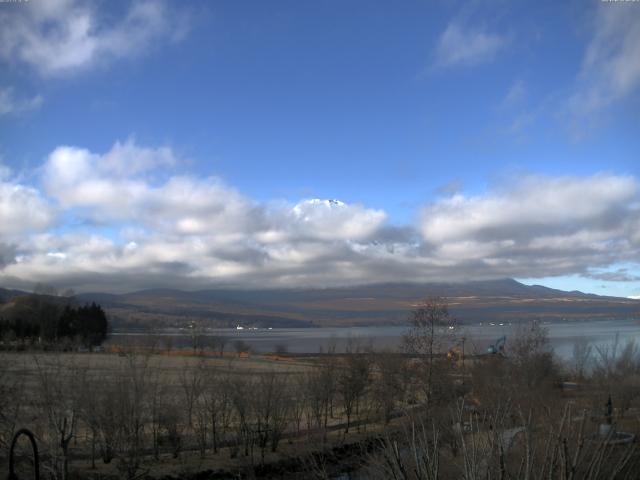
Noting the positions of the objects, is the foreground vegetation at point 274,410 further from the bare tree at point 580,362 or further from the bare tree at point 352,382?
the bare tree at point 580,362

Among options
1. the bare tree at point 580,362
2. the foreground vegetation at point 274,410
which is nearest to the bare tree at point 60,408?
the foreground vegetation at point 274,410

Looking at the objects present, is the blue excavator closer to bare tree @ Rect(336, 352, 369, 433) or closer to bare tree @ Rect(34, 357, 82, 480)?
bare tree @ Rect(336, 352, 369, 433)

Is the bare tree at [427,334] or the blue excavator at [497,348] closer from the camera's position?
the bare tree at [427,334]

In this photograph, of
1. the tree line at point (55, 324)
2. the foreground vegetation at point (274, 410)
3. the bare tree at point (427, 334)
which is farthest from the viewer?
the tree line at point (55, 324)

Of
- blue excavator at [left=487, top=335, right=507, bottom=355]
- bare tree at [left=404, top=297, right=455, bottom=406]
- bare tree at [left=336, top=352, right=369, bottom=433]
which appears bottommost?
bare tree at [left=336, top=352, right=369, bottom=433]

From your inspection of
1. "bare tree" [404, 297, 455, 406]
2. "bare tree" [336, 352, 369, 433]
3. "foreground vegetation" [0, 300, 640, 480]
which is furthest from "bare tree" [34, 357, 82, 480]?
"bare tree" [404, 297, 455, 406]

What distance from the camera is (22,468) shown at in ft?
80.5

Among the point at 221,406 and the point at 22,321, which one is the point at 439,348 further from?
the point at 22,321

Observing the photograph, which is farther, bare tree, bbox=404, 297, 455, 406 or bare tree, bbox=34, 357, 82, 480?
bare tree, bbox=404, 297, 455, 406

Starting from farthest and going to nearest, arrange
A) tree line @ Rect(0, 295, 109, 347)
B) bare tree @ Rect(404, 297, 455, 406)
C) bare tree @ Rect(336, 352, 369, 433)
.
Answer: tree line @ Rect(0, 295, 109, 347) → bare tree @ Rect(404, 297, 455, 406) → bare tree @ Rect(336, 352, 369, 433)

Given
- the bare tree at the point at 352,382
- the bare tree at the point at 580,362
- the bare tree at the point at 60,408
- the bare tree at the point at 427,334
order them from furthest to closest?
the bare tree at the point at 427,334 < the bare tree at the point at 352,382 < the bare tree at the point at 580,362 < the bare tree at the point at 60,408

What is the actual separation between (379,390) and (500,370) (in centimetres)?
997

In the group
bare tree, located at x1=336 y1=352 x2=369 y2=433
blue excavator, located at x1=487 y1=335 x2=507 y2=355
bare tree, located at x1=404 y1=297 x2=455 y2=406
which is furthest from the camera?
blue excavator, located at x1=487 y1=335 x2=507 y2=355

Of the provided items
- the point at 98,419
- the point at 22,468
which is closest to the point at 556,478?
the point at 22,468
